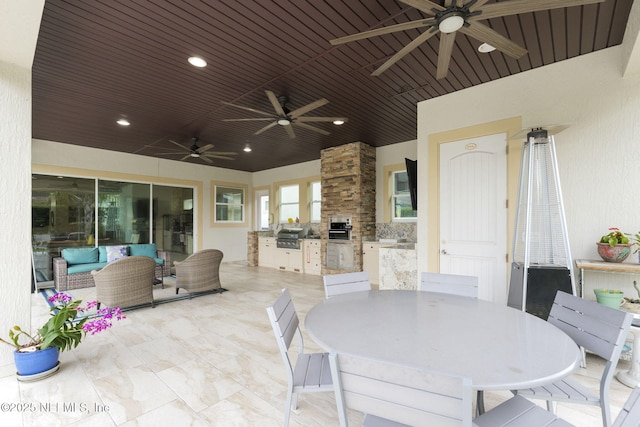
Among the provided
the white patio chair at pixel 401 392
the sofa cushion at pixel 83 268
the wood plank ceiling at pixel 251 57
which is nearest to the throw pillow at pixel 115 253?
the sofa cushion at pixel 83 268

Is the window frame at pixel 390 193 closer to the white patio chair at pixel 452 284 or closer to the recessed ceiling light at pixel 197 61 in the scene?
the white patio chair at pixel 452 284

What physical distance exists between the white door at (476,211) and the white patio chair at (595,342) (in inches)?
73.5

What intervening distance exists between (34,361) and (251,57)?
328 cm

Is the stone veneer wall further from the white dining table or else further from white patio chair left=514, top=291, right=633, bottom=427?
white patio chair left=514, top=291, right=633, bottom=427

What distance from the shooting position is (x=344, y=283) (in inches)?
97.5

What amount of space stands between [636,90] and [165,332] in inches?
214

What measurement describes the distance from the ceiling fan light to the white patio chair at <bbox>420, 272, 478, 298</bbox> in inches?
70.2

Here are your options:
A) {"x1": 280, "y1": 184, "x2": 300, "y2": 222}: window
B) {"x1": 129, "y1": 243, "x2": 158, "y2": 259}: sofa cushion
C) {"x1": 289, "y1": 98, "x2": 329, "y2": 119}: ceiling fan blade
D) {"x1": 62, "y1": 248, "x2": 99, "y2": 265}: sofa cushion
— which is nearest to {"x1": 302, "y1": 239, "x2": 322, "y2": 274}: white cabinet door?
{"x1": 280, "y1": 184, "x2": 300, "y2": 222}: window

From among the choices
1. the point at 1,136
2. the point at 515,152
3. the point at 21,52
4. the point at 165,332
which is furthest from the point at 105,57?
the point at 515,152

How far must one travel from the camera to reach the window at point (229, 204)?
30.0 ft

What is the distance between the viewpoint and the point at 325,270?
690 centimetres

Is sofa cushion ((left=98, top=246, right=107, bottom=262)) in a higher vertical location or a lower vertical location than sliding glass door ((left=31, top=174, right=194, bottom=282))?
lower

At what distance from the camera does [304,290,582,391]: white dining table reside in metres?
1.11

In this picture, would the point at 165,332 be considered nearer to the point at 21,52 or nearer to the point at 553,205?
the point at 21,52
